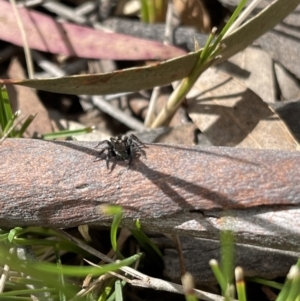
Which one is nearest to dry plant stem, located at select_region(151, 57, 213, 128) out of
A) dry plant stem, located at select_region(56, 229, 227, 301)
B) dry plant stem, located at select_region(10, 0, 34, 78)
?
dry plant stem, located at select_region(10, 0, 34, 78)

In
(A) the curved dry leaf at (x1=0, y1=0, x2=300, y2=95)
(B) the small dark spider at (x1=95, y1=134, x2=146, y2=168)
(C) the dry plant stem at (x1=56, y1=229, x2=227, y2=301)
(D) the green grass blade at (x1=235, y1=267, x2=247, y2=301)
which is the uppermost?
(A) the curved dry leaf at (x1=0, y1=0, x2=300, y2=95)

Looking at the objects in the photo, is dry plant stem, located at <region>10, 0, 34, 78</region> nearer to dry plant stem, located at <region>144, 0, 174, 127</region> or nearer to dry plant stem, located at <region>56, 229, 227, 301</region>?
dry plant stem, located at <region>144, 0, 174, 127</region>

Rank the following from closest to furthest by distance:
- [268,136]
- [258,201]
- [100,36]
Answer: [258,201] < [268,136] < [100,36]

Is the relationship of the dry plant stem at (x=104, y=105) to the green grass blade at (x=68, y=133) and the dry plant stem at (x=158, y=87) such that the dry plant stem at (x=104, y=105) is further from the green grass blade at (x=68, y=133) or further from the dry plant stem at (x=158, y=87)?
the green grass blade at (x=68, y=133)

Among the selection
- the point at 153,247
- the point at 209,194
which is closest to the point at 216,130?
the point at 153,247

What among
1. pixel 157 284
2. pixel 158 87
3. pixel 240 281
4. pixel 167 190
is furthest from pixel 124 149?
pixel 158 87

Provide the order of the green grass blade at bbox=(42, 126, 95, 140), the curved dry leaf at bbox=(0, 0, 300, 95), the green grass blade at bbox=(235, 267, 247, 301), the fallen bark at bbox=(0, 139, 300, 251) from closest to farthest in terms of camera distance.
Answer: the green grass blade at bbox=(235, 267, 247, 301) < the fallen bark at bbox=(0, 139, 300, 251) < the curved dry leaf at bbox=(0, 0, 300, 95) < the green grass blade at bbox=(42, 126, 95, 140)

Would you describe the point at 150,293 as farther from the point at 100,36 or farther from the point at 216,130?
the point at 100,36
